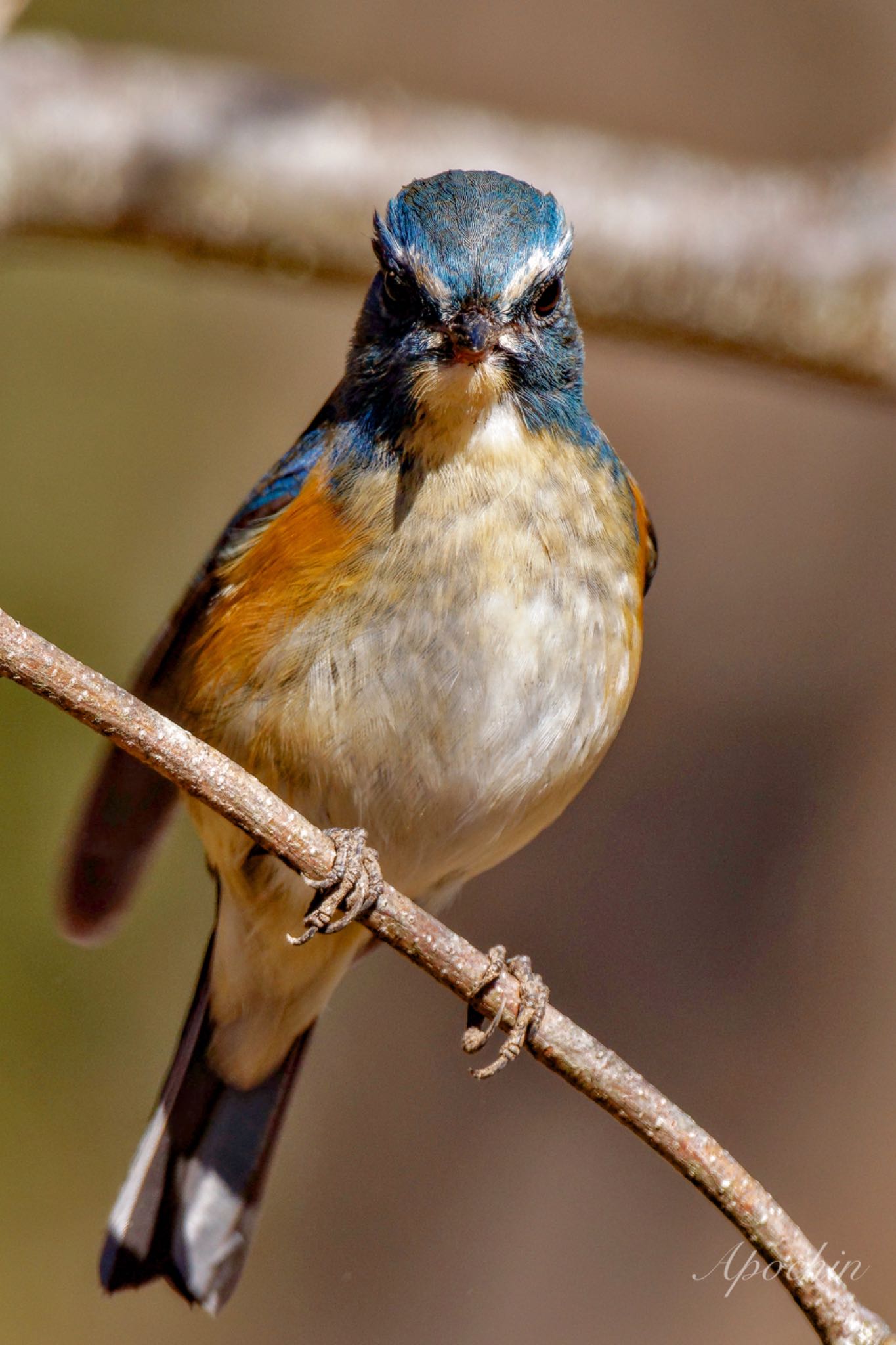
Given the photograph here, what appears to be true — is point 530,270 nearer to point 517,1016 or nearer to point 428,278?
point 428,278

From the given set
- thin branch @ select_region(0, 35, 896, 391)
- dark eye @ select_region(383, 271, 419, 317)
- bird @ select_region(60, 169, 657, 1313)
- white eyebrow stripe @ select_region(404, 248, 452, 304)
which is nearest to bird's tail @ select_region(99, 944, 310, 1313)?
bird @ select_region(60, 169, 657, 1313)

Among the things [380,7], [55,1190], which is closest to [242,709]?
[55,1190]

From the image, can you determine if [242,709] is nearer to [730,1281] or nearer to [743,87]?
[730,1281]

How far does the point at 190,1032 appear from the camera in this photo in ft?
17.0

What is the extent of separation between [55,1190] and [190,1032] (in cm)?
327

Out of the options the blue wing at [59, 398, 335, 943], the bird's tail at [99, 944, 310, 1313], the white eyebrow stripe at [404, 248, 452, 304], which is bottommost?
the bird's tail at [99, 944, 310, 1313]

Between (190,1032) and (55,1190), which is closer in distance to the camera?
(190,1032)

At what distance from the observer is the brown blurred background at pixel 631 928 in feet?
23.4

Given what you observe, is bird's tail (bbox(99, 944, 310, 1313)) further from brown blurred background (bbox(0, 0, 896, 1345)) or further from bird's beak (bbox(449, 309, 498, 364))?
bird's beak (bbox(449, 309, 498, 364))

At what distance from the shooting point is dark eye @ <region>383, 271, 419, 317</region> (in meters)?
3.96

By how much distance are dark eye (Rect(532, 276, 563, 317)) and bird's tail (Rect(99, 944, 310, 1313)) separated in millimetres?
2375

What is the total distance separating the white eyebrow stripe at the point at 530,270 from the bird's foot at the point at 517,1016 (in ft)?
5.41

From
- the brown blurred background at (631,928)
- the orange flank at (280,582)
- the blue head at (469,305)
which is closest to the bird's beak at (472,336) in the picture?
the blue head at (469,305)
